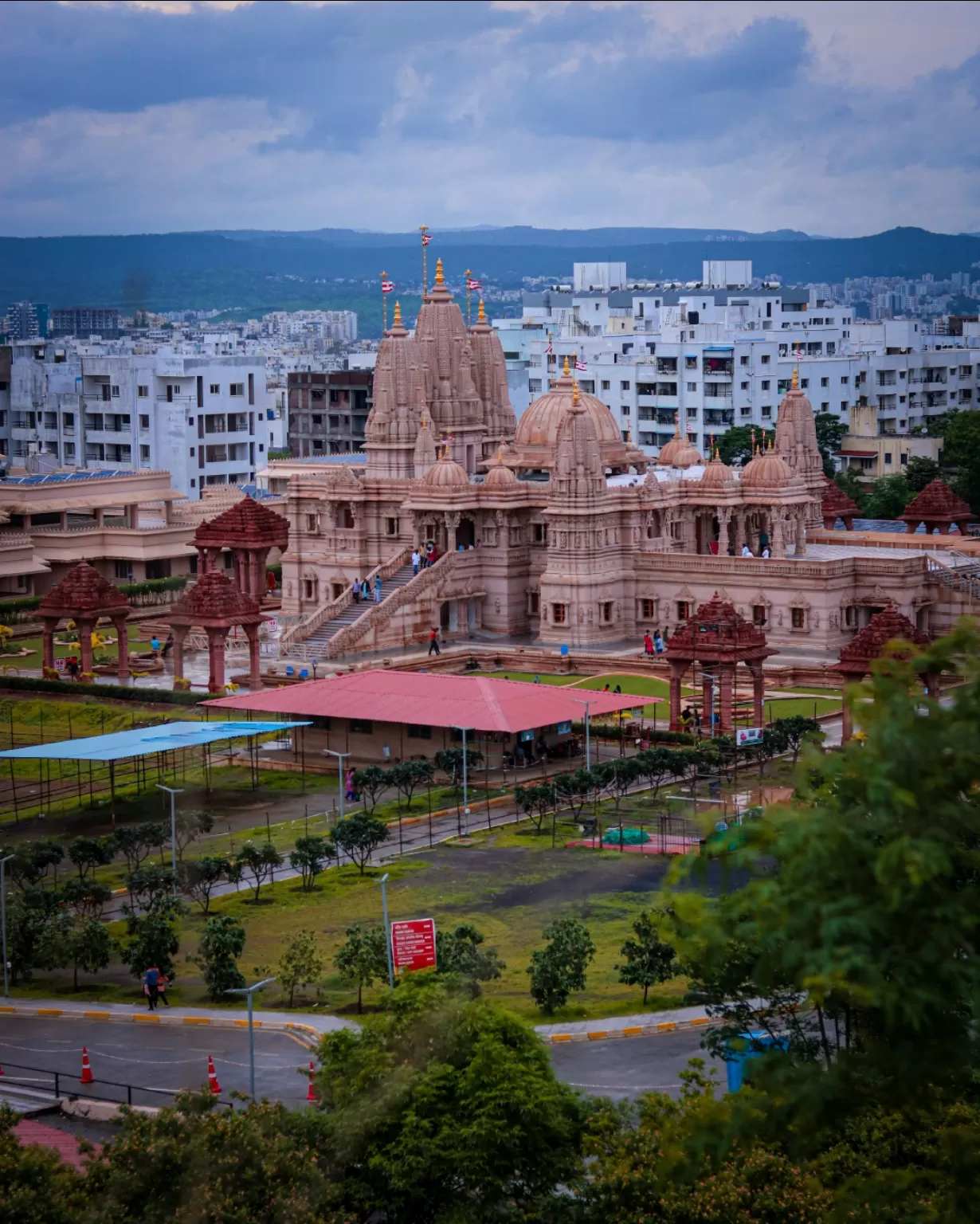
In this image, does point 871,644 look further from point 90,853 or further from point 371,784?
point 90,853

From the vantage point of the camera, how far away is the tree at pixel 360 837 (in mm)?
60500

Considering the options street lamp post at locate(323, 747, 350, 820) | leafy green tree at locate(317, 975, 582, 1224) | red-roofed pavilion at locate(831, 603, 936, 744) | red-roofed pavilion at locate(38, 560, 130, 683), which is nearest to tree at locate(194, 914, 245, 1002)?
street lamp post at locate(323, 747, 350, 820)

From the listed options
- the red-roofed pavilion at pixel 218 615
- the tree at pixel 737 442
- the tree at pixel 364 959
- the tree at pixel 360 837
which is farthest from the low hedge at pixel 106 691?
the tree at pixel 737 442

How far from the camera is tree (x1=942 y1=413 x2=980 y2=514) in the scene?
447ft

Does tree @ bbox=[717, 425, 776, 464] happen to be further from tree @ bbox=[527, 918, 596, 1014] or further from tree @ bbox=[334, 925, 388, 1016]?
tree @ bbox=[334, 925, 388, 1016]

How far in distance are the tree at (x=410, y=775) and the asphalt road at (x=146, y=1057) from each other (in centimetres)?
1993

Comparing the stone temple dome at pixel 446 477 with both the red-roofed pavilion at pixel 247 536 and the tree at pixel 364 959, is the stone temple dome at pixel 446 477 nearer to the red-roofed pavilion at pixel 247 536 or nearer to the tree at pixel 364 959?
the red-roofed pavilion at pixel 247 536

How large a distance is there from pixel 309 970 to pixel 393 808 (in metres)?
19.2

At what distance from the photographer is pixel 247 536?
103m

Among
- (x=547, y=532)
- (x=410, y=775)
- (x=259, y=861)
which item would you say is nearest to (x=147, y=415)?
(x=547, y=532)

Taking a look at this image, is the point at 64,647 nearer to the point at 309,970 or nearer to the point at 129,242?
the point at 309,970

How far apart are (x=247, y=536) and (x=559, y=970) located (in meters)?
58.1

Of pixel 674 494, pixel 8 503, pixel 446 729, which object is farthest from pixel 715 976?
pixel 8 503

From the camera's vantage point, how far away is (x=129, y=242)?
173375mm
